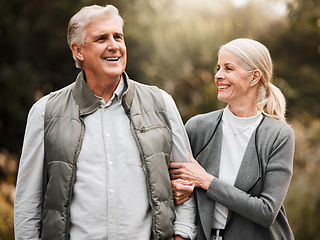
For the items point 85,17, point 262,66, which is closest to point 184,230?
point 262,66

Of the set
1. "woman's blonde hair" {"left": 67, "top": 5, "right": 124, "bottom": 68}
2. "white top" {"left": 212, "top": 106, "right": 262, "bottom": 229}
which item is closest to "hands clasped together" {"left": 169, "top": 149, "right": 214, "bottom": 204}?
"white top" {"left": 212, "top": 106, "right": 262, "bottom": 229}

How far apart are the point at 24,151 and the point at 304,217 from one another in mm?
4297

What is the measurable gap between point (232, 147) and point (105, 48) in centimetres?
89

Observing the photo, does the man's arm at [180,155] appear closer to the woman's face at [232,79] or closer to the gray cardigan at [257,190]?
the gray cardigan at [257,190]

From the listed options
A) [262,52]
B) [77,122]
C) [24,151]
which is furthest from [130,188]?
[262,52]

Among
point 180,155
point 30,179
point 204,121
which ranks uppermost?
point 204,121

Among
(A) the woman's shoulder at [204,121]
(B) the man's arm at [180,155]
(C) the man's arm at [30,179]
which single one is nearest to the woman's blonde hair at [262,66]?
(A) the woman's shoulder at [204,121]

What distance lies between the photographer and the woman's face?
8.05ft

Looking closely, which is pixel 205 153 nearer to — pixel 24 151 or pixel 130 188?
pixel 130 188

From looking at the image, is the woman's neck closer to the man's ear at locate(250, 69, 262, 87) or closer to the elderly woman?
the elderly woman

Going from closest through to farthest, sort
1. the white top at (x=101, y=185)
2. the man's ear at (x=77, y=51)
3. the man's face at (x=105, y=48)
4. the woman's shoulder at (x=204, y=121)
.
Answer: the white top at (x=101, y=185), the man's face at (x=105, y=48), the man's ear at (x=77, y=51), the woman's shoulder at (x=204, y=121)

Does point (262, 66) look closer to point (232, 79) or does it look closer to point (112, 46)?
point (232, 79)

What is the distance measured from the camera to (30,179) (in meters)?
2.33

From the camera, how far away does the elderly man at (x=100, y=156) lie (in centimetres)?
222
